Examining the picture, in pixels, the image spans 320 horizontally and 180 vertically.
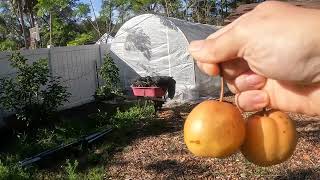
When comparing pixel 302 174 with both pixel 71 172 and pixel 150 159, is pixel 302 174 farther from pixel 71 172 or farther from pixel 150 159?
pixel 71 172

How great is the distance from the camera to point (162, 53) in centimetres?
1515

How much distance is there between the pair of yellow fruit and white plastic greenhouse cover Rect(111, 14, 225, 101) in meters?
12.6

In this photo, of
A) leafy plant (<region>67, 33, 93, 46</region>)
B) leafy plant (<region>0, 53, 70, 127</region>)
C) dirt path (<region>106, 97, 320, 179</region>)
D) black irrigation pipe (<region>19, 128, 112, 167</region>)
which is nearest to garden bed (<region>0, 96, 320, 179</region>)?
dirt path (<region>106, 97, 320, 179</region>)

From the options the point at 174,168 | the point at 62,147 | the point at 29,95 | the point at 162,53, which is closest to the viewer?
the point at 174,168

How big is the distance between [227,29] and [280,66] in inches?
9.6

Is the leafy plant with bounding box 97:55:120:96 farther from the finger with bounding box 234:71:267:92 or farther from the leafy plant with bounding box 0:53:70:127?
the finger with bounding box 234:71:267:92

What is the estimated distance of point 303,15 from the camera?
1629 millimetres

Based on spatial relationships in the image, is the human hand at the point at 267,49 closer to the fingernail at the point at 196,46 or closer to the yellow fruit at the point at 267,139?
the fingernail at the point at 196,46

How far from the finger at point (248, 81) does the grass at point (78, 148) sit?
439cm


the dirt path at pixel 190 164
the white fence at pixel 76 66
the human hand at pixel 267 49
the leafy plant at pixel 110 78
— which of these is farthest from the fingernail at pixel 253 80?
the leafy plant at pixel 110 78

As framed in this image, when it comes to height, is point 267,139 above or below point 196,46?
below

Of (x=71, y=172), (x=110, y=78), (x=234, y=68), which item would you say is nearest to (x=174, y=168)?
(x=71, y=172)

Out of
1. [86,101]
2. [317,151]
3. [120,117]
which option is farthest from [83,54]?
[317,151]

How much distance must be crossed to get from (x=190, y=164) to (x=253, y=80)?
4.97 m
